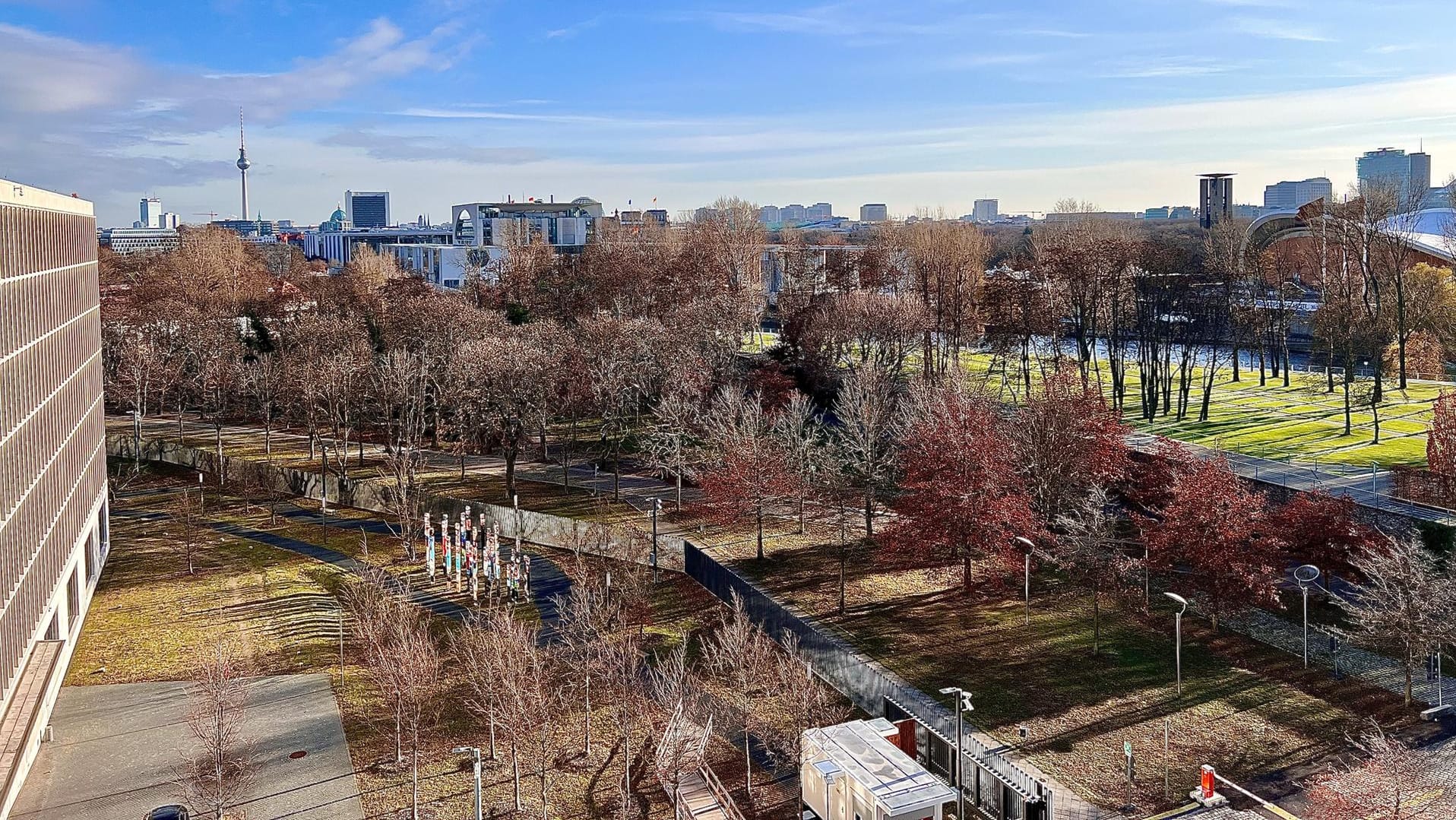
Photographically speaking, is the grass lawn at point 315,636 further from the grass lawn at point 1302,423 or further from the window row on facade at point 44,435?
the grass lawn at point 1302,423

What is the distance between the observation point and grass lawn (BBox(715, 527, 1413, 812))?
59.0 feet

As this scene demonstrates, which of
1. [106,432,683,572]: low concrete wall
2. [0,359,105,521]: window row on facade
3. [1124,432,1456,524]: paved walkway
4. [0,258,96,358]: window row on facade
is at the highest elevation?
[0,258,96,358]: window row on facade

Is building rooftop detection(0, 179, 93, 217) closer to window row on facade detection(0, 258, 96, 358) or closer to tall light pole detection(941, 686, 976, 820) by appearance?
window row on facade detection(0, 258, 96, 358)

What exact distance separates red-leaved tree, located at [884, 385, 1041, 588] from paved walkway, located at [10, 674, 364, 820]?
13.7m

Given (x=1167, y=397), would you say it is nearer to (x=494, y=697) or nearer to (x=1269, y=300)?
(x=1269, y=300)

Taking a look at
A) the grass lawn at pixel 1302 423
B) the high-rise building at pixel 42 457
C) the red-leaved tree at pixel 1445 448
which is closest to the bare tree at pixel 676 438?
the grass lawn at pixel 1302 423

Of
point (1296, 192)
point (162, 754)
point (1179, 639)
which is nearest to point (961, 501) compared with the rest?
point (1179, 639)

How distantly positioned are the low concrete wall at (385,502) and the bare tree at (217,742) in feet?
34.8

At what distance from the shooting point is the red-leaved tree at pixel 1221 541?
2247 cm

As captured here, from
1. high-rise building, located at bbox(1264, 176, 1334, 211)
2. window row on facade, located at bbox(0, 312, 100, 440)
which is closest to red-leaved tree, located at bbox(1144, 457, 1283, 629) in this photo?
window row on facade, located at bbox(0, 312, 100, 440)

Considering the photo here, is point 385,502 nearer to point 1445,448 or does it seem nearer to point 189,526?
point 189,526

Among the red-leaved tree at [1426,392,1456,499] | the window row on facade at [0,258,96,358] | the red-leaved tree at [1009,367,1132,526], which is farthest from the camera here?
the red-leaved tree at [1009,367,1132,526]

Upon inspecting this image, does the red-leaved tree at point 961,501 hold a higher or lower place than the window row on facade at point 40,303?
lower

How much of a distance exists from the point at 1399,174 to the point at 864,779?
2601 inches
